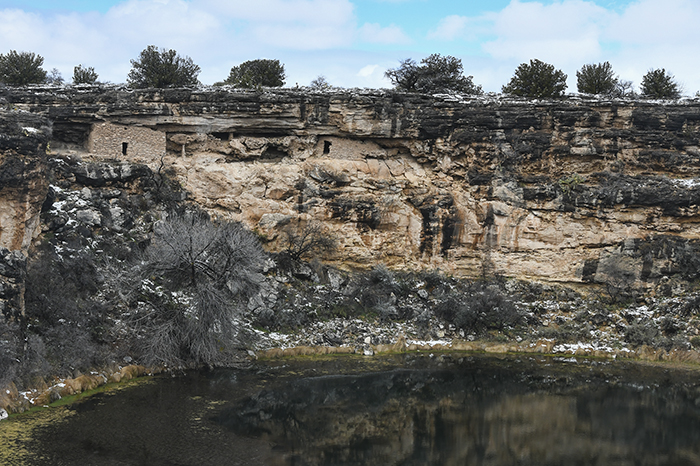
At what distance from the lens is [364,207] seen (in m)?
25.0

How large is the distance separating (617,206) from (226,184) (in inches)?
613

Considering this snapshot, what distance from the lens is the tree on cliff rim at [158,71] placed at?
1109 inches

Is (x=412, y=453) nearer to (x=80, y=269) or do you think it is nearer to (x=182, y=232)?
(x=182, y=232)

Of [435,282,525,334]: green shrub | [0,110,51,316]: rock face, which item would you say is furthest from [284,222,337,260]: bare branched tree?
[0,110,51,316]: rock face

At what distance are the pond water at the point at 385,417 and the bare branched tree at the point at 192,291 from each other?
32.7 inches

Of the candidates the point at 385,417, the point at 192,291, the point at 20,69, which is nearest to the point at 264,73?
the point at 20,69

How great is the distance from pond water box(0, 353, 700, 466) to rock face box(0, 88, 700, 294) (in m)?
6.71

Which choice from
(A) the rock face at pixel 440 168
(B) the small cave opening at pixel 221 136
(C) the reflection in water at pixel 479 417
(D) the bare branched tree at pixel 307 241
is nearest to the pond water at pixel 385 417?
(C) the reflection in water at pixel 479 417

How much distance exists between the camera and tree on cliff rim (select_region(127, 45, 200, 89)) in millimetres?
28172

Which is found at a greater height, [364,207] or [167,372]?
[364,207]

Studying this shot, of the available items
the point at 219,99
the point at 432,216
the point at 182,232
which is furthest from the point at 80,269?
the point at 432,216

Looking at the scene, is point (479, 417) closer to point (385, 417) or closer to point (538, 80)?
point (385, 417)

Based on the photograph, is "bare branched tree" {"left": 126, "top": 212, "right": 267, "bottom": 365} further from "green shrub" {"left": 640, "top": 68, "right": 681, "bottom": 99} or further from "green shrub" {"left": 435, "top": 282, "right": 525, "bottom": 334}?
"green shrub" {"left": 640, "top": 68, "right": 681, "bottom": 99}

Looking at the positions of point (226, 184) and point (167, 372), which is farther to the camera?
point (226, 184)
